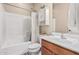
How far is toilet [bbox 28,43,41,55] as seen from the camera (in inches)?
50.5

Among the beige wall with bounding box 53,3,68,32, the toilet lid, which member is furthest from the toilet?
the beige wall with bounding box 53,3,68,32

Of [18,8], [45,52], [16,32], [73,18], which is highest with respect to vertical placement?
[18,8]

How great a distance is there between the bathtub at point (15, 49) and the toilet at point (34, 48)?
0.15 ft

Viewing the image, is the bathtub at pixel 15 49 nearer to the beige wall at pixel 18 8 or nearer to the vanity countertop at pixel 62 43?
the vanity countertop at pixel 62 43

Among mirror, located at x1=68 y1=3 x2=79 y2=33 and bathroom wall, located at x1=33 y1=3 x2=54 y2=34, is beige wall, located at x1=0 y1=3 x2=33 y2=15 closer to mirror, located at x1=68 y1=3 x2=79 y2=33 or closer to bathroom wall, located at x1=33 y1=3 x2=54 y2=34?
bathroom wall, located at x1=33 y1=3 x2=54 y2=34

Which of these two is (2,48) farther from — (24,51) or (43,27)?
(43,27)

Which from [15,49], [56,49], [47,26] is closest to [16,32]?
[15,49]

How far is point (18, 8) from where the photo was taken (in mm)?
1277

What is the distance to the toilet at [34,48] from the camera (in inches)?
50.5

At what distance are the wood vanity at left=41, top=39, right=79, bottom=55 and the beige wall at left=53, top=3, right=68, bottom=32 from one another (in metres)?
0.18

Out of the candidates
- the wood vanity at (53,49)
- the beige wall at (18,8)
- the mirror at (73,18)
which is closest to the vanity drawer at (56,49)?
the wood vanity at (53,49)

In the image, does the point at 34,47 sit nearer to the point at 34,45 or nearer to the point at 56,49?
the point at 34,45

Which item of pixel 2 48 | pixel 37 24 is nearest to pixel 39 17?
pixel 37 24

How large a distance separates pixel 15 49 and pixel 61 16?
62 centimetres
